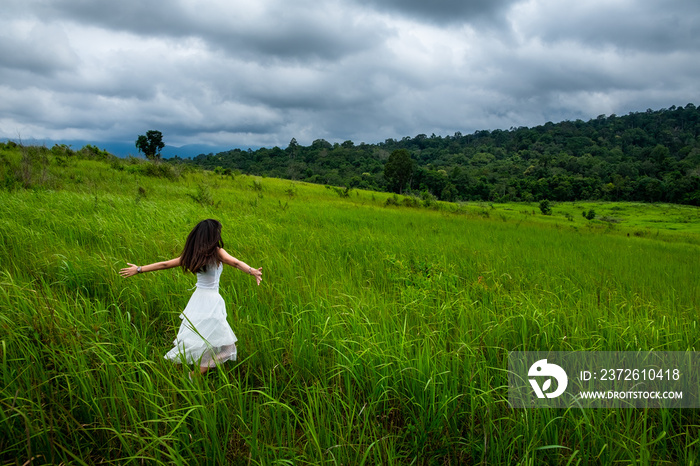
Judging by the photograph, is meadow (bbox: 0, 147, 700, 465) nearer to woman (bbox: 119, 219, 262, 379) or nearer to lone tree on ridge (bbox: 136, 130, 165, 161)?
woman (bbox: 119, 219, 262, 379)

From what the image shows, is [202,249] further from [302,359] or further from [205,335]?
[302,359]

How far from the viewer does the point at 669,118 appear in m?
163

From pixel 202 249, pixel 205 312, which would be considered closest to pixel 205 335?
pixel 205 312

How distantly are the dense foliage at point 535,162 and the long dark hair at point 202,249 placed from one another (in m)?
26.0

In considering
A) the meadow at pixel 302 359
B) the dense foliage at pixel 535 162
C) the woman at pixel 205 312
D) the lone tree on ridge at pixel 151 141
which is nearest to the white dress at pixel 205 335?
the woman at pixel 205 312

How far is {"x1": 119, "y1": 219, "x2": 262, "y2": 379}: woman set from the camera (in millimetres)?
2326

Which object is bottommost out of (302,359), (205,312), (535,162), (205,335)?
(302,359)

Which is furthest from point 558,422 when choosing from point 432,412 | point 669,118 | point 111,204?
point 669,118

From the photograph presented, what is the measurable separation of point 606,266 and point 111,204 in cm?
1136

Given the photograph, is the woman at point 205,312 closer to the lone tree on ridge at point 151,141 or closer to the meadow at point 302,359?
the meadow at point 302,359

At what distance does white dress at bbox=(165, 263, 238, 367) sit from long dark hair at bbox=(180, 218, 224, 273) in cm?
8

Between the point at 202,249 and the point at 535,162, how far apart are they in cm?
12261

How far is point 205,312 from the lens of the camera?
2447mm

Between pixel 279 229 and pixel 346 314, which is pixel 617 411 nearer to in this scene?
pixel 346 314
